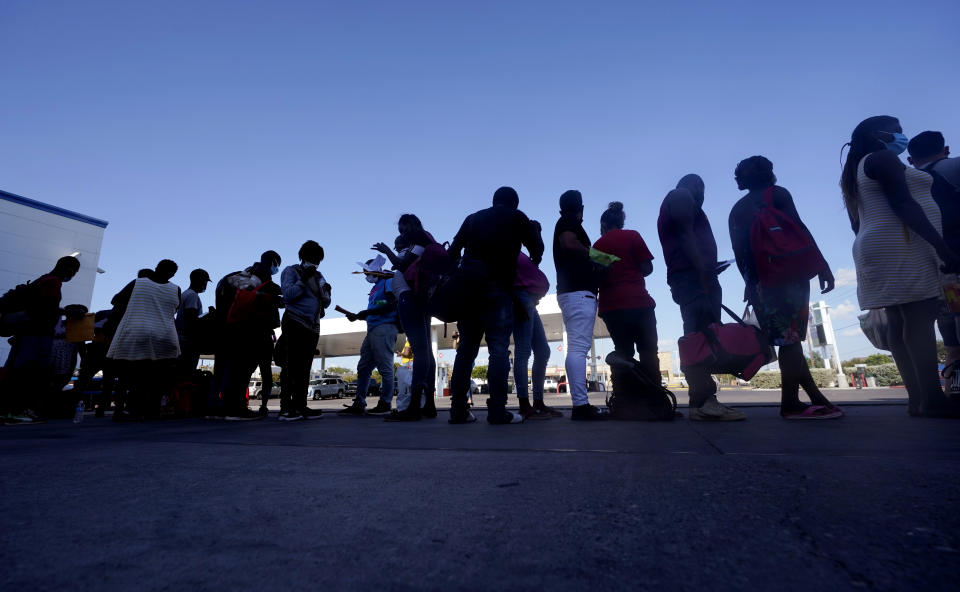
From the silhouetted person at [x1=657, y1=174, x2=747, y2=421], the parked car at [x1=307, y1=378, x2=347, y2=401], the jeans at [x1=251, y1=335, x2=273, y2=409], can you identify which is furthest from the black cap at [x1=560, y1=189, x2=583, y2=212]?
the parked car at [x1=307, y1=378, x2=347, y2=401]

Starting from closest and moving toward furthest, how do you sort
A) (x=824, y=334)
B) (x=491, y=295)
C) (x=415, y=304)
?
(x=491, y=295) < (x=415, y=304) < (x=824, y=334)

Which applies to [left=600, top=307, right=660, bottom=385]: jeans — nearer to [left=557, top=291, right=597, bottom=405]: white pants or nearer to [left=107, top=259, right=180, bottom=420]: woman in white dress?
[left=557, top=291, right=597, bottom=405]: white pants

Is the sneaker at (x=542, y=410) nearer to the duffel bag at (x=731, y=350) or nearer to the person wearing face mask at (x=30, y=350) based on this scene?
the duffel bag at (x=731, y=350)

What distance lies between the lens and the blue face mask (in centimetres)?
314

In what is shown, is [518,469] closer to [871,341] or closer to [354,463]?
[354,463]

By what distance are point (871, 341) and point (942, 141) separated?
153 centimetres

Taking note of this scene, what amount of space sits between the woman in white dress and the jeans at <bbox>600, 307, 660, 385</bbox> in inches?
173

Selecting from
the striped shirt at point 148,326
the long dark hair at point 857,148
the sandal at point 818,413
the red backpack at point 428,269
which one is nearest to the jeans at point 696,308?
the sandal at point 818,413

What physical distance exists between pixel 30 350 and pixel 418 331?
3.82m

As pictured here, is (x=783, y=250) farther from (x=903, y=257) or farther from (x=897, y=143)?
(x=897, y=143)

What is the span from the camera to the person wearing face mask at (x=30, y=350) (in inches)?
181

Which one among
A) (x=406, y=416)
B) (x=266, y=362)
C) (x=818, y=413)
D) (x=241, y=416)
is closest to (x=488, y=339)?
(x=406, y=416)

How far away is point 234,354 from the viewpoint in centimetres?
474

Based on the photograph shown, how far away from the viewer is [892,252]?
2.93m
